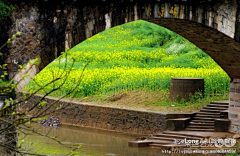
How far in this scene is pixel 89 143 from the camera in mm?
16797

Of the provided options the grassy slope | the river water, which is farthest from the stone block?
the grassy slope

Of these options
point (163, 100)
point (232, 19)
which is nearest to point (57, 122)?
point (163, 100)

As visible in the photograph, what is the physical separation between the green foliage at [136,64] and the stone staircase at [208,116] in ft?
5.54

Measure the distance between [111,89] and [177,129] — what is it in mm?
6542

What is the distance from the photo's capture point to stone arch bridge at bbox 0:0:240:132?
372 inches

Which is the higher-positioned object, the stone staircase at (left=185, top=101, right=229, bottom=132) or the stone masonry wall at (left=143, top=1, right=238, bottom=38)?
the stone masonry wall at (left=143, top=1, right=238, bottom=38)

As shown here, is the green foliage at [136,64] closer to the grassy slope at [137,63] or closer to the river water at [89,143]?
the grassy slope at [137,63]

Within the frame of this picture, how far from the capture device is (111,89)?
22.4 meters

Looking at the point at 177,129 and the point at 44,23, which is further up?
the point at 44,23

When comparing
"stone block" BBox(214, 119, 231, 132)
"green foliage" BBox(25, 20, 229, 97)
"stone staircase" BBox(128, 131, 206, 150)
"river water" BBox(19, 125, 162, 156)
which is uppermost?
"green foliage" BBox(25, 20, 229, 97)

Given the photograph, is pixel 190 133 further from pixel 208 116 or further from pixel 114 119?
pixel 114 119

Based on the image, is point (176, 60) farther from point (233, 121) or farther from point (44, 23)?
point (44, 23)

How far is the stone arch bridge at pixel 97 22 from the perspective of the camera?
946 centimetres

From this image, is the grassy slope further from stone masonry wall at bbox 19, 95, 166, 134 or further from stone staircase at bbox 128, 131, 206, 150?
stone staircase at bbox 128, 131, 206, 150
